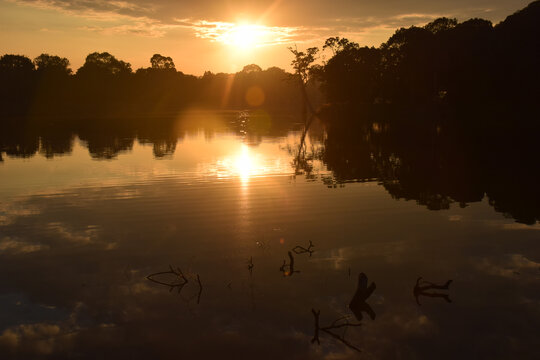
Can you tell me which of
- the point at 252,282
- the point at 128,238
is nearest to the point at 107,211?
the point at 128,238

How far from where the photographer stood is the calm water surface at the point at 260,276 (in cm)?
1027

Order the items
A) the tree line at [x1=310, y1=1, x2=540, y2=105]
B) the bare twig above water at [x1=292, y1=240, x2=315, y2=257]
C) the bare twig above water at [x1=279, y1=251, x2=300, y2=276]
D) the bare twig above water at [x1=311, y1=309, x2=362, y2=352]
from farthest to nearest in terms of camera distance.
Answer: the tree line at [x1=310, y1=1, x2=540, y2=105] → the bare twig above water at [x1=292, y1=240, x2=315, y2=257] → the bare twig above water at [x1=279, y1=251, x2=300, y2=276] → the bare twig above water at [x1=311, y1=309, x2=362, y2=352]

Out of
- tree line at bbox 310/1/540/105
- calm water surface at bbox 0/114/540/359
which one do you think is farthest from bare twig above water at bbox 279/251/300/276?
tree line at bbox 310/1/540/105

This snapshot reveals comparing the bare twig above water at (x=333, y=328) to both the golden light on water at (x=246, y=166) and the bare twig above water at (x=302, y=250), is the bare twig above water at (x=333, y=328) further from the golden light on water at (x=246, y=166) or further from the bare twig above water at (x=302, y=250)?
the golden light on water at (x=246, y=166)

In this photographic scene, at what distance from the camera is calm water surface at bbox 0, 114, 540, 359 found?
10274mm

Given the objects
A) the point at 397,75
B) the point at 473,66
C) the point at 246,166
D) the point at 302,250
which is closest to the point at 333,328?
the point at 302,250

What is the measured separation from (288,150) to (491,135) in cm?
2766

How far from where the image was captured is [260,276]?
45.0ft

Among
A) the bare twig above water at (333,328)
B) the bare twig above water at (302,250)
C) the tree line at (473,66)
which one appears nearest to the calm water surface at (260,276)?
the bare twig above water at (333,328)

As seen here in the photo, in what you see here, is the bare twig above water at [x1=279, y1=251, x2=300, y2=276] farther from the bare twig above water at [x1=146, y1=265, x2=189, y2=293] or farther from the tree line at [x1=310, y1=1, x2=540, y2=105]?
the tree line at [x1=310, y1=1, x2=540, y2=105]

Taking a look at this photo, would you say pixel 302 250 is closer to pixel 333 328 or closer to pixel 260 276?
pixel 260 276

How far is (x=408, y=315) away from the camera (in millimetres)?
11328

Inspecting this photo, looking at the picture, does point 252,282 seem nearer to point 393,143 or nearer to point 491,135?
point 393,143

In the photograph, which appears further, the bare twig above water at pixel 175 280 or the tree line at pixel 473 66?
the tree line at pixel 473 66
